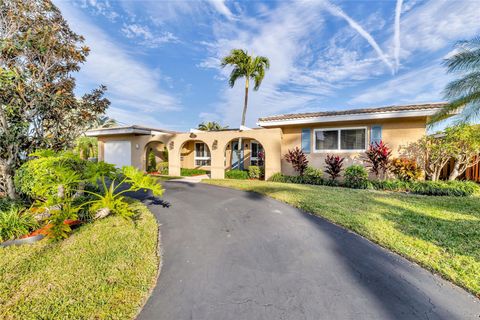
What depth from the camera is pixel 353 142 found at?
12125 millimetres

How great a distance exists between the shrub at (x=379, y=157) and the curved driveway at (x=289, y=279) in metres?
7.50

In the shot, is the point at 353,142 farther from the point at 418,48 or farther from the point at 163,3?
the point at 163,3

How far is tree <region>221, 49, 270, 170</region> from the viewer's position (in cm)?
1493

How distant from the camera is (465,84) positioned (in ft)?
28.6

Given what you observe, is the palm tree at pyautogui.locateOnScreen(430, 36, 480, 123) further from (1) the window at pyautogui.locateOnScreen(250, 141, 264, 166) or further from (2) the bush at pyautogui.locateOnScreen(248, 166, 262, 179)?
(1) the window at pyautogui.locateOnScreen(250, 141, 264, 166)

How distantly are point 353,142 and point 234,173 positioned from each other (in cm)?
786

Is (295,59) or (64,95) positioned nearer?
(64,95)

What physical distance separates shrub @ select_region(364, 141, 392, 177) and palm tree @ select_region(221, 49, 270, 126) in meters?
9.29

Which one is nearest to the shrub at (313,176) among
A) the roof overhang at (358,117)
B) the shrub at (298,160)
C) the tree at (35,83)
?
the shrub at (298,160)

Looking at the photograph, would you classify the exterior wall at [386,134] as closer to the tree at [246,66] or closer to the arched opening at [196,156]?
the tree at [246,66]

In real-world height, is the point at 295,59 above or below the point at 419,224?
above

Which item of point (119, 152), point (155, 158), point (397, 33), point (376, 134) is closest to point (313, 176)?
point (376, 134)

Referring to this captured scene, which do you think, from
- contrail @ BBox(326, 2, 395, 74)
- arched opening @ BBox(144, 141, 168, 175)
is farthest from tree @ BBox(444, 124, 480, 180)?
arched opening @ BBox(144, 141, 168, 175)

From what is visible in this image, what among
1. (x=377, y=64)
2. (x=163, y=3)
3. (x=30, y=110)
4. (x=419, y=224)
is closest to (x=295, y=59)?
(x=377, y=64)
